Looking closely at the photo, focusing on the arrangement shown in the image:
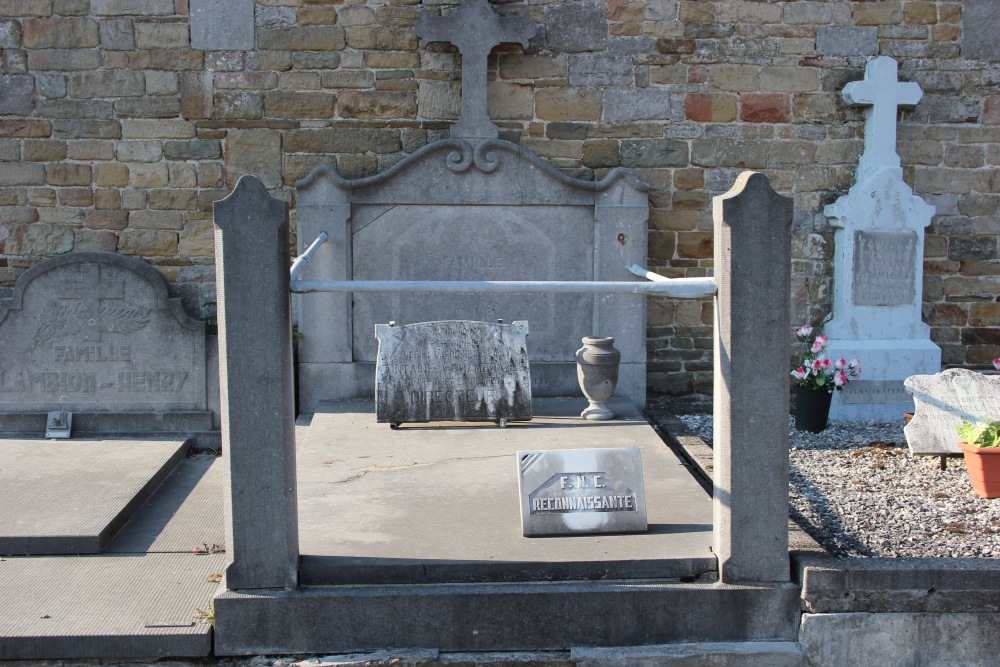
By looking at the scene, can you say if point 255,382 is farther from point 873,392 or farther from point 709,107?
point 873,392

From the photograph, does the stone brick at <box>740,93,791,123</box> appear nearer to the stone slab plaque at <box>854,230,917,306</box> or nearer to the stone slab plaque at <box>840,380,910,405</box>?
the stone slab plaque at <box>854,230,917,306</box>

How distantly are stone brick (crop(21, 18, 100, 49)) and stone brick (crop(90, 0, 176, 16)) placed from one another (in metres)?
0.10

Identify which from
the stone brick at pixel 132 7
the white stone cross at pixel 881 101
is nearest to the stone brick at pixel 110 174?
the stone brick at pixel 132 7

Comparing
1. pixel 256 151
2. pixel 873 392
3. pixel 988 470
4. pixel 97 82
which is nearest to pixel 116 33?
pixel 97 82

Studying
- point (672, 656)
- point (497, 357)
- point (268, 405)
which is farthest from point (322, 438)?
point (672, 656)

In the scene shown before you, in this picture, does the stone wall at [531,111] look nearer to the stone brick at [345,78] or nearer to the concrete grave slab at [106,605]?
the stone brick at [345,78]

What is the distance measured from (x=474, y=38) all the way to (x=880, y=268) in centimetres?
319

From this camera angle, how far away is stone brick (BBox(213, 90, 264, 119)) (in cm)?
620

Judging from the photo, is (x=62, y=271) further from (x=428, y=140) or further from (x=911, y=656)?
(x=911, y=656)

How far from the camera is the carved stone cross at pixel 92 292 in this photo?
5.73 m

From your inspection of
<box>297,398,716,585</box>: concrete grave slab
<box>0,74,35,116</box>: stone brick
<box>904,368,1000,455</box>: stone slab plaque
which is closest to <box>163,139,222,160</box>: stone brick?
<box>0,74,35,116</box>: stone brick

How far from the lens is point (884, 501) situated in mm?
4039

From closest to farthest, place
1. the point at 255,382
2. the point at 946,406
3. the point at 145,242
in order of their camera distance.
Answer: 1. the point at 255,382
2. the point at 946,406
3. the point at 145,242

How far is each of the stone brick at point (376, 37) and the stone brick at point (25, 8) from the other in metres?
2.00
